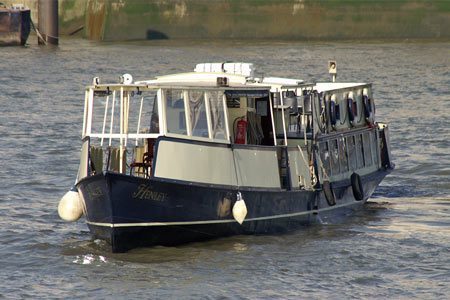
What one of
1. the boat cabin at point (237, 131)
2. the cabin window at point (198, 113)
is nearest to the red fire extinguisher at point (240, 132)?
the boat cabin at point (237, 131)

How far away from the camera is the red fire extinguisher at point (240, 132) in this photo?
15793mm

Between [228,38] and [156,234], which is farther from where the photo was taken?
[228,38]

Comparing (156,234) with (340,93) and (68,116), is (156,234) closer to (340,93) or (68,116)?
(340,93)

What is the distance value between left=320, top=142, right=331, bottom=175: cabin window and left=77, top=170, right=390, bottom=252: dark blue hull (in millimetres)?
1558

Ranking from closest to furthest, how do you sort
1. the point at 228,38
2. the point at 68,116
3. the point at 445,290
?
the point at 445,290 → the point at 68,116 → the point at 228,38

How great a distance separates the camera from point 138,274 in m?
13.8

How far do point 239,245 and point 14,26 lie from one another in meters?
51.7

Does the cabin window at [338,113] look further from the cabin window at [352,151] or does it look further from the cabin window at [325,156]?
the cabin window at [325,156]

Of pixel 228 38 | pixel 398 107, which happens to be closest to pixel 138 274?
pixel 398 107

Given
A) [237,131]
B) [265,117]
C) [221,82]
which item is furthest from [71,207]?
[265,117]

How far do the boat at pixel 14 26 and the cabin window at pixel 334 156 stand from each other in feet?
162

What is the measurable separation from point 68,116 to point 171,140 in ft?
63.3

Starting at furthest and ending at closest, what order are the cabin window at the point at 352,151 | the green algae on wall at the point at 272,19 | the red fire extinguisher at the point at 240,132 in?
the green algae on wall at the point at 272,19 → the cabin window at the point at 352,151 → the red fire extinguisher at the point at 240,132

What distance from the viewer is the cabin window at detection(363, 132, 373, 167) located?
1953 cm
